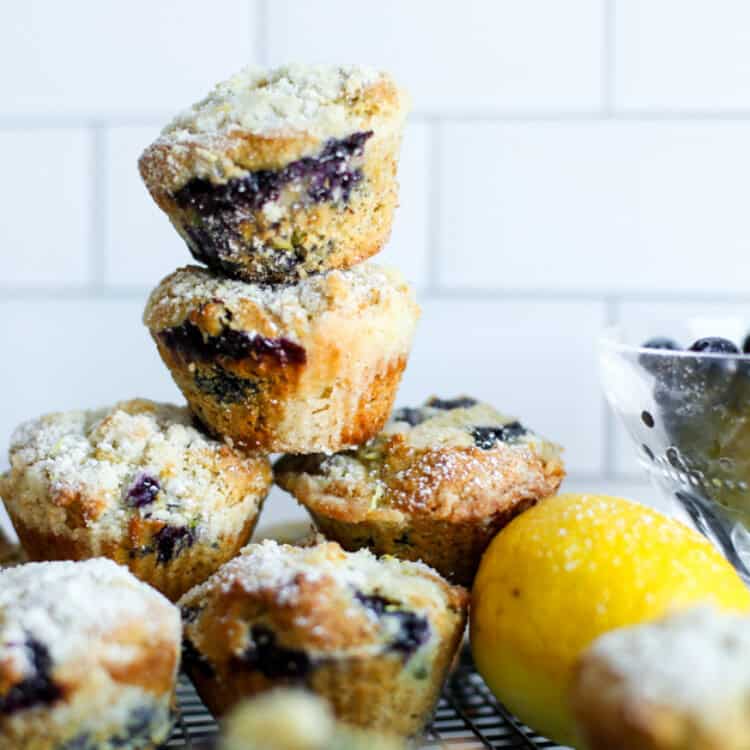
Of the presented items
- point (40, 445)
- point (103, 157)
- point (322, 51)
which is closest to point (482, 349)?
point (322, 51)

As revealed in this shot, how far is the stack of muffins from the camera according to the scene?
87 cm

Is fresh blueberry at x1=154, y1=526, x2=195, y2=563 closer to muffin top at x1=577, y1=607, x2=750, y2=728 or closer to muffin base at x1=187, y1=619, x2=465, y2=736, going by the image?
muffin base at x1=187, y1=619, x2=465, y2=736

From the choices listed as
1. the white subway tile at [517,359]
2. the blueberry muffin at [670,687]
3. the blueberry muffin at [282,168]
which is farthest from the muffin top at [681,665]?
the white subway tile at [517,359]

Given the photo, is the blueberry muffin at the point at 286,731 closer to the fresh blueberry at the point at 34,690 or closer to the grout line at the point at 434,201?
the fresh blueberry at the point at 34,690

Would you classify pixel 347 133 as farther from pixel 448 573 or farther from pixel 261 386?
pixel 448 573

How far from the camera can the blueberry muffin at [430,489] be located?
36.1 inches

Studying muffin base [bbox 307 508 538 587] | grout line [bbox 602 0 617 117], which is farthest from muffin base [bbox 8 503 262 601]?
grout line [bbox 602 0 617 117]

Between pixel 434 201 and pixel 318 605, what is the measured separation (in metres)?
0.83

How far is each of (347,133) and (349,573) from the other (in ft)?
1.23

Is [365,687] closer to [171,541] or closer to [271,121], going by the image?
[171,541]

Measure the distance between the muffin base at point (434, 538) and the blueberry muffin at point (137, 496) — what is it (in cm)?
10

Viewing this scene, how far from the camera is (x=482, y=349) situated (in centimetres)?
147

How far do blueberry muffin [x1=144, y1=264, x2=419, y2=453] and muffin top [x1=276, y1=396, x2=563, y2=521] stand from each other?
31 millimetres

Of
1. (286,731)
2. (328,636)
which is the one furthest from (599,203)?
(286,731)
